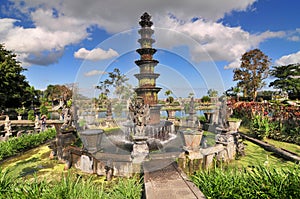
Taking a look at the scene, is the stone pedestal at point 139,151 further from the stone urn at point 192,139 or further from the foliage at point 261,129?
the foliage at point 261,129

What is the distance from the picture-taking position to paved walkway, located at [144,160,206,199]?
4.13 meters

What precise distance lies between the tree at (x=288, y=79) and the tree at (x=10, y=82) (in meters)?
52.3

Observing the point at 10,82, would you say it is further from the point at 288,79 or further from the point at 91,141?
the point at 288,79

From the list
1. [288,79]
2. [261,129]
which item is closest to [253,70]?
[288,79]

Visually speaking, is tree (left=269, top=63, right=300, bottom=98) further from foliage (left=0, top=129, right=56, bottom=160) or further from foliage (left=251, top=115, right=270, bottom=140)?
foliage (left=0, top=129, right=56, bottom=160)

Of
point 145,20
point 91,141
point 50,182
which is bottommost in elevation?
point 50,182

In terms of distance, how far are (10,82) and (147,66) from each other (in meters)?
21.4

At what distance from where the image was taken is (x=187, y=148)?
22.7 feet

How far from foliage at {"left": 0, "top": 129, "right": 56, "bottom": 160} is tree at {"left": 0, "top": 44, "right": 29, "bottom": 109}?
16432 millimetres

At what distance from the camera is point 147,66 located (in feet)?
45.1

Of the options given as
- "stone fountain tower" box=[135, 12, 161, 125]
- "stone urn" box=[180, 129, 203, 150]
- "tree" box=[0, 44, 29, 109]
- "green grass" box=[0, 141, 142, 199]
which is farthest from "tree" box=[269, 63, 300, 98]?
"tree" box=[0, 44, 29, 109]

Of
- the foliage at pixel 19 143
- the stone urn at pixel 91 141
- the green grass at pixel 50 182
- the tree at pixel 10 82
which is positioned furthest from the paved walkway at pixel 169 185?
the tree at pixel 10 82

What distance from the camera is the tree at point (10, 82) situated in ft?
77.1

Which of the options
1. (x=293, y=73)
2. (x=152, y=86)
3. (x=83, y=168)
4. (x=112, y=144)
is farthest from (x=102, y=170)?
(x=293, y=73)
